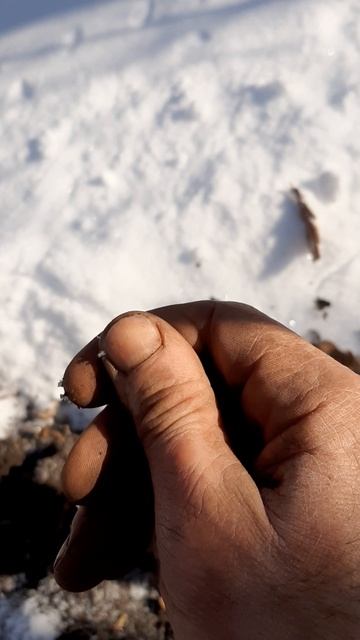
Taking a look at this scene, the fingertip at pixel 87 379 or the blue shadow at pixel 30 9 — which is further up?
the blue shadow at pixel 30 9

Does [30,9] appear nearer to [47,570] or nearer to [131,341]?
[131,341]

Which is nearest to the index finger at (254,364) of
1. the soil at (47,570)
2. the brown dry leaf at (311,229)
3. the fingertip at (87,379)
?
the fingertip at (87,379)

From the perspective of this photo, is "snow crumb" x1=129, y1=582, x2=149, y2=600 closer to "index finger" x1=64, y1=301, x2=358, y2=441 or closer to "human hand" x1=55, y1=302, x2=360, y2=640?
"human hand" x1=55, y1=302, x2=360, y2=640

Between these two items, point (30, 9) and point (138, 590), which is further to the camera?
point (30, 9)

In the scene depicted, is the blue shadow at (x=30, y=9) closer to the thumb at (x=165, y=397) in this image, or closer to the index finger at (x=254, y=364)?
the index finger at (x=254, y=364)

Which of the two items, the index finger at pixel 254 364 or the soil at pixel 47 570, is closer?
the index finger at pixel 254 364

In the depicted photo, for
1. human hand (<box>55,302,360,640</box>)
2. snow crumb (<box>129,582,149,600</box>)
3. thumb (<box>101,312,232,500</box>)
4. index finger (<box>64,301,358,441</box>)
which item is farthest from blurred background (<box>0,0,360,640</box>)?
thumb (<box>101,312,232,500</box>)

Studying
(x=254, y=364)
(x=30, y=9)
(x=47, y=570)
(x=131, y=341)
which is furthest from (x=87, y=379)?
(x=30, y=9)

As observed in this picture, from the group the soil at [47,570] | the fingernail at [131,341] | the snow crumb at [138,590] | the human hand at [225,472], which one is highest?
the fingernail at [131,341]
